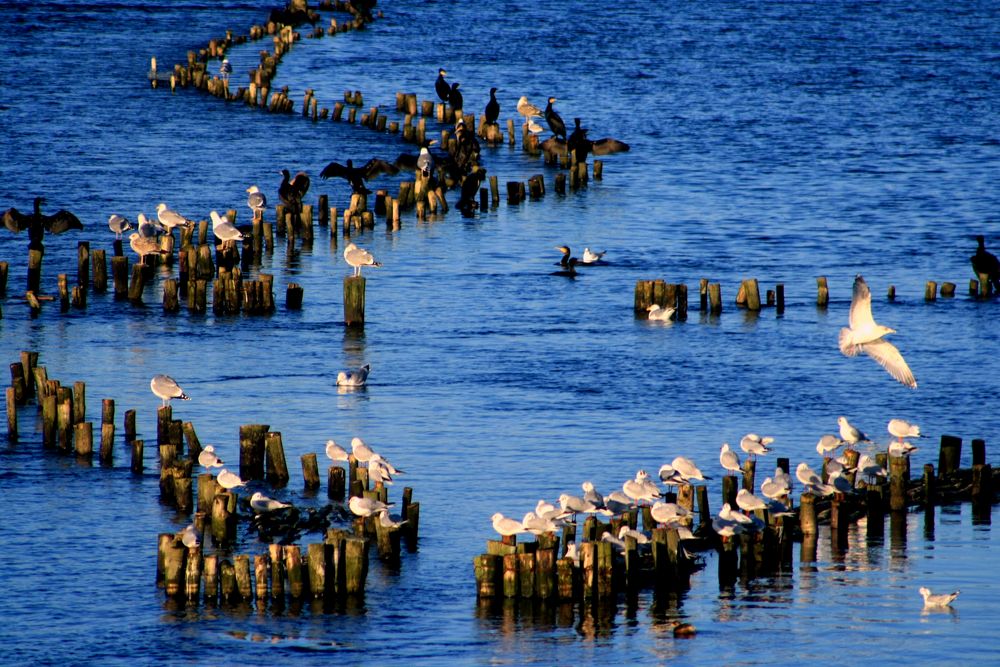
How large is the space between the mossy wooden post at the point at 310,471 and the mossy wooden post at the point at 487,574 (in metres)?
4.02

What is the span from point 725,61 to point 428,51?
14234 mm

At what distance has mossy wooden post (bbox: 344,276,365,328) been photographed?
108ft

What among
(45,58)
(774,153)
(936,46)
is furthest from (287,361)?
(936,46)

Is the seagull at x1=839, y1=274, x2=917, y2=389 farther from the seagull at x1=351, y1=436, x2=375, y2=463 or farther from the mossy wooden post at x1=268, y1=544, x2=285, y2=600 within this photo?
the mossy wooden post at x1=268, y1=544, x2=285, y2=600

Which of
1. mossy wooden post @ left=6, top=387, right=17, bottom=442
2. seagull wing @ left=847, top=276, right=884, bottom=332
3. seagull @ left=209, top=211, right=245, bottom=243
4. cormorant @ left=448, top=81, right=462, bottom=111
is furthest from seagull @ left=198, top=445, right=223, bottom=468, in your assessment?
cormorant @ left=448, top=81, right=462, bottom=111

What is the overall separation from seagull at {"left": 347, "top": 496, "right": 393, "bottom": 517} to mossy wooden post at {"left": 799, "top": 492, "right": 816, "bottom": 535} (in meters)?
5.00

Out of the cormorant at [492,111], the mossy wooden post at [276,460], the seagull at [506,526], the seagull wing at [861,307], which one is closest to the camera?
the seagull at [506,526]

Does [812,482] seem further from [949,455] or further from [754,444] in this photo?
[949,455]

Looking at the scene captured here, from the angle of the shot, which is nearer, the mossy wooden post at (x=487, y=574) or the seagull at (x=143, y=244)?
the mossy wooden post at (x=487, y=574)

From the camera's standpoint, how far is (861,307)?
22.0 meters

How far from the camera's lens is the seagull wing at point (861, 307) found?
21.8 meters

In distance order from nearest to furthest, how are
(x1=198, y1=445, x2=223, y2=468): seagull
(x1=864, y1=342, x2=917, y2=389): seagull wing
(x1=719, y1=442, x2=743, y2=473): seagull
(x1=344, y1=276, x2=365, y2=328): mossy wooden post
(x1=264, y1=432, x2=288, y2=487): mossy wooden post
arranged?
(x1=719, y1=442, x2=743, y2=473): seagull, (x1=198, y1=445, x2=223, y2=468): seagull, (x1=864, y1=342, x2=917, y2=389): seagull wing, (x1=264, y1=432, x2=288, y2=487): mossy wooden post, (x1=344, y1=276, x2=365, y2=328): mossy wooden post

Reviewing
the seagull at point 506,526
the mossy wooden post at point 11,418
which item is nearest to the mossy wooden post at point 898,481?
the seagull at point 506,526

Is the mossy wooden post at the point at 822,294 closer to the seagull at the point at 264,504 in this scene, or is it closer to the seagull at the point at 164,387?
the seagull at the point at 164,387
